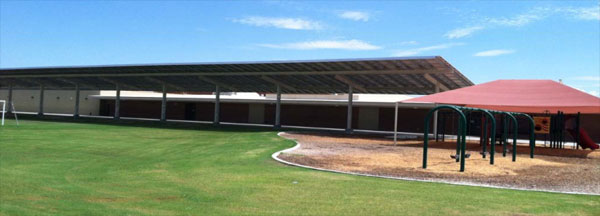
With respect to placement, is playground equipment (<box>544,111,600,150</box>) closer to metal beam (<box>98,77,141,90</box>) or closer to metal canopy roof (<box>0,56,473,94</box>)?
metal canopy roof (<box>0,56,473,94</box>)

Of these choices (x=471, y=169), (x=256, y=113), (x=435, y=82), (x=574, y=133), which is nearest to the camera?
(x=471, y=169)

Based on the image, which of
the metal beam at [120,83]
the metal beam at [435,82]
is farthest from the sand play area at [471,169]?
the metal beam at [120,83]

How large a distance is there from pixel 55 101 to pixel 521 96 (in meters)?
53.3

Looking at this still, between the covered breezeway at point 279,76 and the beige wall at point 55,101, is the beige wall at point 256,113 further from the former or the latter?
the beige wall at point 55,101

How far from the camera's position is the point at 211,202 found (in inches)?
336

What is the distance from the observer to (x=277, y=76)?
35281 mm

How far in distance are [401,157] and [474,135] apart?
23790 millimetres

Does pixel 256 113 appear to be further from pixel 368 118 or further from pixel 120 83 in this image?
pixel 120 83

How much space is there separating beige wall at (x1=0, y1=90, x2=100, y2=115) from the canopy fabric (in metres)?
44.2

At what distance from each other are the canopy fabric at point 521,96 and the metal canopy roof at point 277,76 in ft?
7.90

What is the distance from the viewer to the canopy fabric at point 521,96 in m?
21.7

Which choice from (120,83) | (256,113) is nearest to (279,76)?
(256,113)

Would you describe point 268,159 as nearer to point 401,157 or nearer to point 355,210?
point 401,157

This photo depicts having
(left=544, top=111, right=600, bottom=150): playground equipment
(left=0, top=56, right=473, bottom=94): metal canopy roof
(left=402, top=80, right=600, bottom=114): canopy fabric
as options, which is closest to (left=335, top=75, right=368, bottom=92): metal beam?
(left=0, top=56, right=473, bottom=94): metal canopy roof
